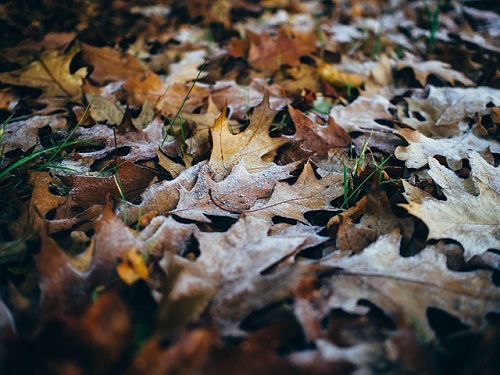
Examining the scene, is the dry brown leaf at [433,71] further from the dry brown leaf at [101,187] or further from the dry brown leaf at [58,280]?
the dry brown leaf at [58,280]

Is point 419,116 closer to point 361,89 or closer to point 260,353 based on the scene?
point 361,89

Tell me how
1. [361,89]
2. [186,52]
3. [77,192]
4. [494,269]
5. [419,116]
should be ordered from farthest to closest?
1. [186,52]
2. [361,89]
3. [419,116]
4. [77,192]
5. [494,269]

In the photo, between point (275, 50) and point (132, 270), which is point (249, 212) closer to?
point (132, 270)

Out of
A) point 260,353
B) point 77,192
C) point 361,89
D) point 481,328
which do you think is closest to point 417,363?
point 481,328

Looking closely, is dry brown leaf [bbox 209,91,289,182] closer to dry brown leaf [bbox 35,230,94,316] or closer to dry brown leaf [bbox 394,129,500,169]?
dry brown leaf [bbox 394,129,500,169]

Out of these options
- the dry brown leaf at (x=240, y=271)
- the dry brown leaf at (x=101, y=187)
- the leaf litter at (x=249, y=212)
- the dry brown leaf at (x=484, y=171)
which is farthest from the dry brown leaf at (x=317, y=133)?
the dry brown leaf at (x=101, y=187)

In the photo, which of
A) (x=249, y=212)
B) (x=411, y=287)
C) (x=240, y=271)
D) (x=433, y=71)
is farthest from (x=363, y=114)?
(x=240, y=271)

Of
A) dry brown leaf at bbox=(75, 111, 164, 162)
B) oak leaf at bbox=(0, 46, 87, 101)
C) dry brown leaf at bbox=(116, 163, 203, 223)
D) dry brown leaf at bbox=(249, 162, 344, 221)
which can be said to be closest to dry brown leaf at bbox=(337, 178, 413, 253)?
dry brown leaf at bbox=(249, 162, 344, 221)

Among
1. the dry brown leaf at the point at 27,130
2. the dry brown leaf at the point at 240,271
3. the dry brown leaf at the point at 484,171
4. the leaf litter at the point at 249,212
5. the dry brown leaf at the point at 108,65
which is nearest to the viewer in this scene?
the leaf litter at the point at 249,212
